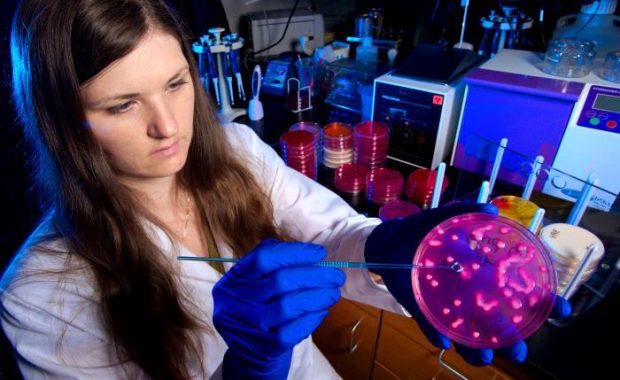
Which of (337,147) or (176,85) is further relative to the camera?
(337,147)

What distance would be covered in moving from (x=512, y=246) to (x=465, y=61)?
90cm

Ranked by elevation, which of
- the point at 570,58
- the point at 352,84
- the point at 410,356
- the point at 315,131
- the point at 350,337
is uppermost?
the point at 570,58

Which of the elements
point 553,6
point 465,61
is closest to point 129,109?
point 465,61

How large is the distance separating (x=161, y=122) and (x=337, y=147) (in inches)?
32.4

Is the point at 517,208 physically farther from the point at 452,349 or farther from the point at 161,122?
the point at 161,122

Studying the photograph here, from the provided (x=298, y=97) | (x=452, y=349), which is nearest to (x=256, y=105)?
(x=298, y=97)

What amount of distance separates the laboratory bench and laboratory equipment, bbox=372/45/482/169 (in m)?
0.08

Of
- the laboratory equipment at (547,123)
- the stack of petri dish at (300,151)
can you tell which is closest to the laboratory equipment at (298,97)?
the stack of petri dish at (300,151)

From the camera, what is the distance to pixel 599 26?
127cm

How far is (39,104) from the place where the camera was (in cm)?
67

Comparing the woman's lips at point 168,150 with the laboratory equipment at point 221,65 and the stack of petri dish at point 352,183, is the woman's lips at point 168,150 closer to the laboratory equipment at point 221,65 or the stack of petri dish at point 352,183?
the stack of petri dish at point 352,183

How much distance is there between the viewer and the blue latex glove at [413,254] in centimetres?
66

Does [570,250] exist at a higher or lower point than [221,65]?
lower

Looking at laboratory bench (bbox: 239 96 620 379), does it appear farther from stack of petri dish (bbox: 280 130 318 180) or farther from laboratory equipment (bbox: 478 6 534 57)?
laboratory equipment (bbox: 478 6 534 57)
